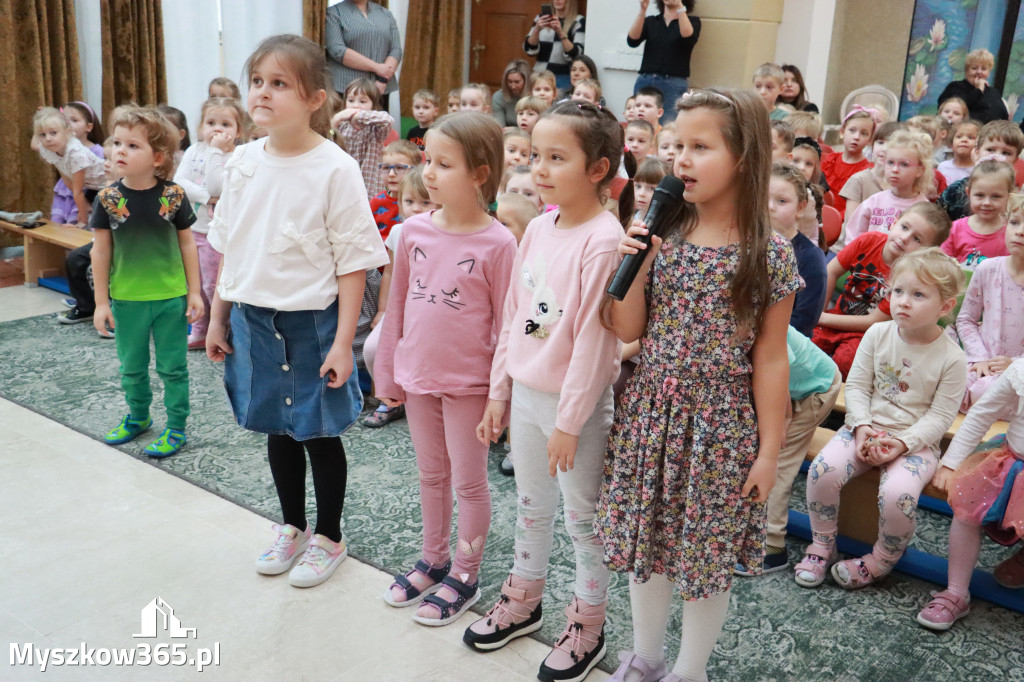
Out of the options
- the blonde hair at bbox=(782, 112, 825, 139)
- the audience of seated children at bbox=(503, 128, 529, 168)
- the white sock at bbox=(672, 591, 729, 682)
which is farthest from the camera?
the blonde hair at bbox=(782, 112, 825, 139)

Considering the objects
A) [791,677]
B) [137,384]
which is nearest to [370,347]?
[137,384]

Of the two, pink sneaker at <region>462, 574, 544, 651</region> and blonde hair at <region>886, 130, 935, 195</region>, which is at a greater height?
blonde hair at <region>886, 130, 935, 195</region>

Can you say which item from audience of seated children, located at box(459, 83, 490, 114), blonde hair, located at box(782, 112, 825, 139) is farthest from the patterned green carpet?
audience of seated children, located at box(459, 83, 490, 114)

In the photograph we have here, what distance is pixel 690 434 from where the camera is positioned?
1.58 m

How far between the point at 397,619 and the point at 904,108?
6.54m

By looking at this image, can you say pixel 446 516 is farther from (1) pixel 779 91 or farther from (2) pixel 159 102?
(2) pixel 159 102

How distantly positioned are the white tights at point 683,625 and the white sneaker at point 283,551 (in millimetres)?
902

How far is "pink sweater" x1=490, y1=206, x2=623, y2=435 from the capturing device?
63.9 inches

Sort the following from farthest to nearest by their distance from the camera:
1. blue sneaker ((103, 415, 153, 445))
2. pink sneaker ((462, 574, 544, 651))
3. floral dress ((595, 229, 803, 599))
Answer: blue sneaker ((103, 415, 153, 445)), pink sneaker ((462, 574, 544, 651)), floral dress ((595, 229, 803, 599))

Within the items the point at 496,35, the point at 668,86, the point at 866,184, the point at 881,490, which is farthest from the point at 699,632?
the point at 496,35

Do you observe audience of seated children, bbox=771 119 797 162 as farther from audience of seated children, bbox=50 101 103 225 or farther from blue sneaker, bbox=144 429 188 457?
audience of seated children, bbox=50 101 103 225

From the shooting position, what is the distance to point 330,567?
2.20 m

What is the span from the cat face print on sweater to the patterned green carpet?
718 mm

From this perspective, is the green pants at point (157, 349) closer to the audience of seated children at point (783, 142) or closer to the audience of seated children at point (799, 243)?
the audience of seated children at point (799, 243)
